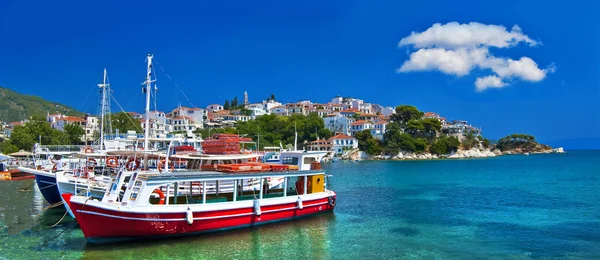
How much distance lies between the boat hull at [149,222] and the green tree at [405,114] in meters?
89.7

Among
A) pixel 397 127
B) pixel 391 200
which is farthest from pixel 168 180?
pixel 397 127

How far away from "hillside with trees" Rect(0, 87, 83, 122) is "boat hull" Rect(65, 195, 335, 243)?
142 m

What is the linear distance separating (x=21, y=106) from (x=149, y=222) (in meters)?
173

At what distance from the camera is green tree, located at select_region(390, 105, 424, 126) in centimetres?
10338

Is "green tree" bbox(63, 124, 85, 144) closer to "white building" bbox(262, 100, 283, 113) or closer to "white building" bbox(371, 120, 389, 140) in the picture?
"white building" bbox(371, 120, 389, 140)

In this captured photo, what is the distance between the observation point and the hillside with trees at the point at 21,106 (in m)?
142

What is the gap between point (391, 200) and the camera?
27672 millimetres

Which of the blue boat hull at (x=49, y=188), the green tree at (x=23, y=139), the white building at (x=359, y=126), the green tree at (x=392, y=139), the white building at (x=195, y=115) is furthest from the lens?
the white building at (x=359, y=126)

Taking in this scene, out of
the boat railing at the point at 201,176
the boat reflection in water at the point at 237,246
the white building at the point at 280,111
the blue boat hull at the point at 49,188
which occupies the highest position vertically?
the white building at the point at 280,111

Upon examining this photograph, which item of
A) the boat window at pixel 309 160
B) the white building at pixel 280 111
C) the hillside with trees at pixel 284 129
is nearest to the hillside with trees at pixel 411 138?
the hillside with trees at pixel 284 129

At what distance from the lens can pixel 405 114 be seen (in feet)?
341

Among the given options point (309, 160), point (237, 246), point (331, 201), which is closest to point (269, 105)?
point (309, 160)

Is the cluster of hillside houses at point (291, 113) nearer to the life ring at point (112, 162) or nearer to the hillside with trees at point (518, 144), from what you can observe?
the hillside with trees at point (518, 144)

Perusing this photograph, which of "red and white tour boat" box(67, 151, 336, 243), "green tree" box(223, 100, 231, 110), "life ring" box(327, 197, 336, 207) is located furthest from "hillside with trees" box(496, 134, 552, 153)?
"red and white tour boat" box(67, 151, 336, 243)
